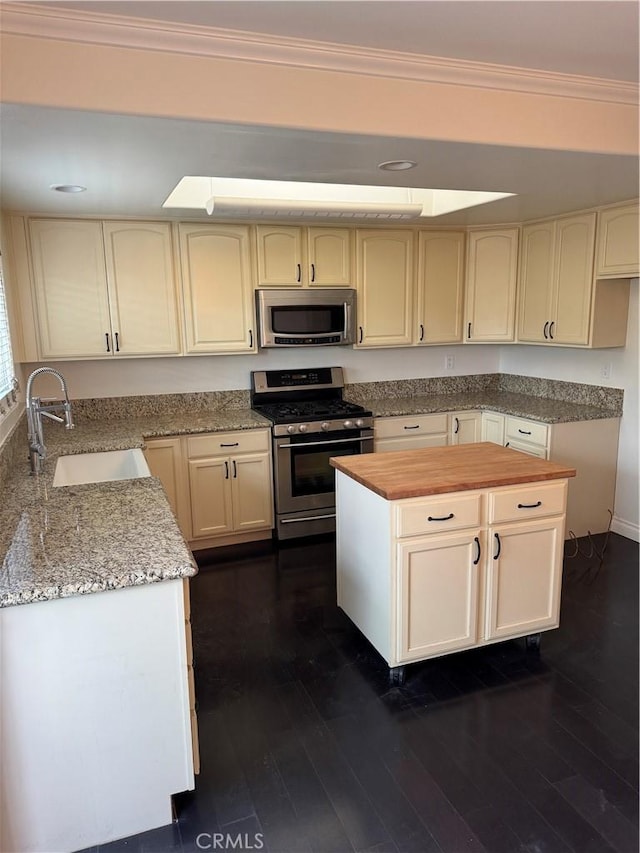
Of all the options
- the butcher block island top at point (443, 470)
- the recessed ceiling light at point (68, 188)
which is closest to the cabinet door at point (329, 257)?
the recessed ceiling light at point (68, 188)

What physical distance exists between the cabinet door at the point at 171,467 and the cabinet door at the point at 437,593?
1858 millimetres

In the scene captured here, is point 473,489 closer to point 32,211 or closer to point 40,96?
point 40,96

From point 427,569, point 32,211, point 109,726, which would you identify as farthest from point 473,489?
point 32,211

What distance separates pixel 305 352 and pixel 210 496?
4.52 ft

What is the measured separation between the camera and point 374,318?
436 centimetres

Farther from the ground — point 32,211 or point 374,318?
point 32,211

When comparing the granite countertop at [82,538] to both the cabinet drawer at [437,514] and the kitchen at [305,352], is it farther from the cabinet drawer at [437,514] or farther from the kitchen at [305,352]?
the kitchen at [305,352]

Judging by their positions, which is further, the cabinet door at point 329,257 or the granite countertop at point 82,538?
the cabinet door at point 329,257

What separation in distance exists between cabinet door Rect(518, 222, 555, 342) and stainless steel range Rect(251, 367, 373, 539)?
140 centimetres

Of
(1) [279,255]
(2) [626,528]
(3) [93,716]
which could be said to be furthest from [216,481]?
(2) [626,528]

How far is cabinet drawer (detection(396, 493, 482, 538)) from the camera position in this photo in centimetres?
231

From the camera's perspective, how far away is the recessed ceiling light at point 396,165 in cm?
240

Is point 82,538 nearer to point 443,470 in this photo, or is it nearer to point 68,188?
point 443,470

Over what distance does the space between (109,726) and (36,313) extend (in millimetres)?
2695
